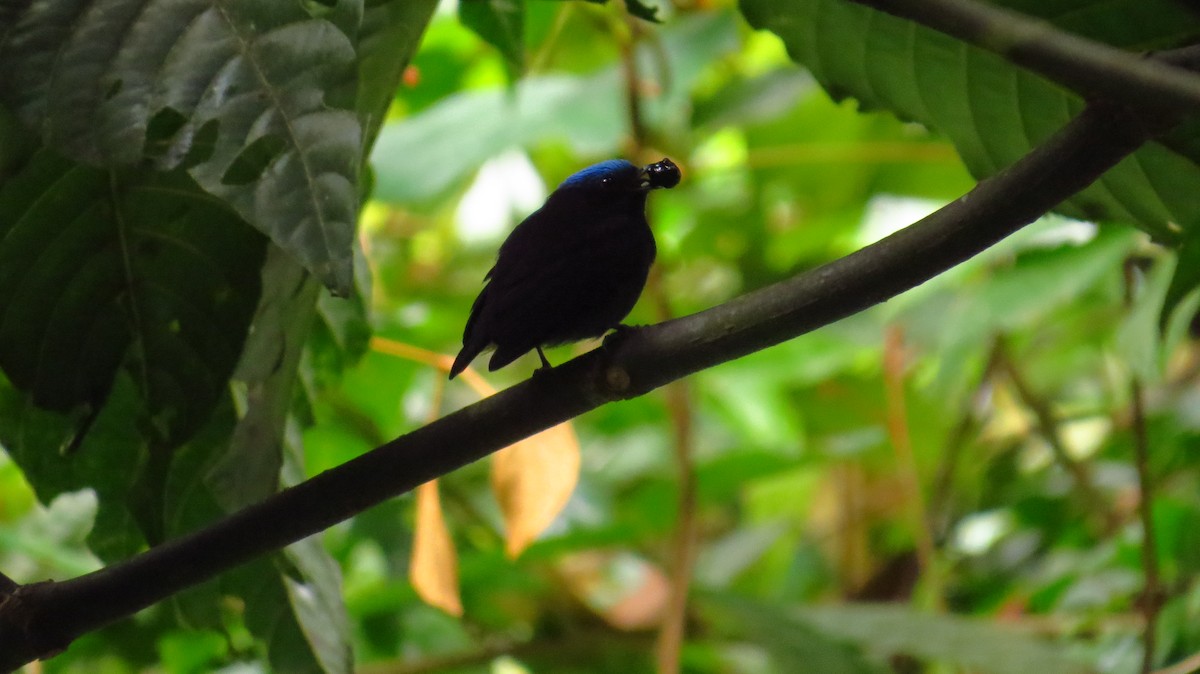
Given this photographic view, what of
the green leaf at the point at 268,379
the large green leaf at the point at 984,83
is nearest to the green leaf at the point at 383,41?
the green leaf at the point at 268,379

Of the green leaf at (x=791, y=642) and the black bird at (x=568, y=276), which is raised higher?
the black bird at (x=568, y=276)

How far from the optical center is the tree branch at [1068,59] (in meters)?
0.56

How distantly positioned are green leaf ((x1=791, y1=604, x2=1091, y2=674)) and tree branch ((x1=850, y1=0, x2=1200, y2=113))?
4.22 feet

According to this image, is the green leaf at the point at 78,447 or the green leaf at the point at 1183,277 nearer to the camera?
the green leaf at the point at 1183,277

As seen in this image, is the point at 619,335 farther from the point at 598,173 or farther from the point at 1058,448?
the point at 1058,448

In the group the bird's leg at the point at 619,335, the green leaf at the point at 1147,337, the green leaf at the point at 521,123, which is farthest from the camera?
the green leaf at the point at 521,123

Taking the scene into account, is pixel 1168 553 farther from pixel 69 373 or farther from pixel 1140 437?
pixel 69 373

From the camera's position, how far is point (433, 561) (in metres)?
1.33

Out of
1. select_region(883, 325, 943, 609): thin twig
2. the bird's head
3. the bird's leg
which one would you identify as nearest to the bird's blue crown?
the bird's head

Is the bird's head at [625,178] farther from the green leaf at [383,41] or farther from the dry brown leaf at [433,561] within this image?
the dry brown leaf at [433,561]

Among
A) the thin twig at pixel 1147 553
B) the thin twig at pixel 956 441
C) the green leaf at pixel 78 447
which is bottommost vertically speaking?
the thin twig at pixel 956 441

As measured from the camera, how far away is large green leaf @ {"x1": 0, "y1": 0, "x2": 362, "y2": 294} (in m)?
0.65

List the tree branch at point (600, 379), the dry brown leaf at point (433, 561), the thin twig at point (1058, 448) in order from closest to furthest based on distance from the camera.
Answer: the tree branch at point (600, 379)
the dry brown leaf at point (433, 561)
the thin twig at point (1058, 448)

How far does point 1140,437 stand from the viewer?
5.94 feet
